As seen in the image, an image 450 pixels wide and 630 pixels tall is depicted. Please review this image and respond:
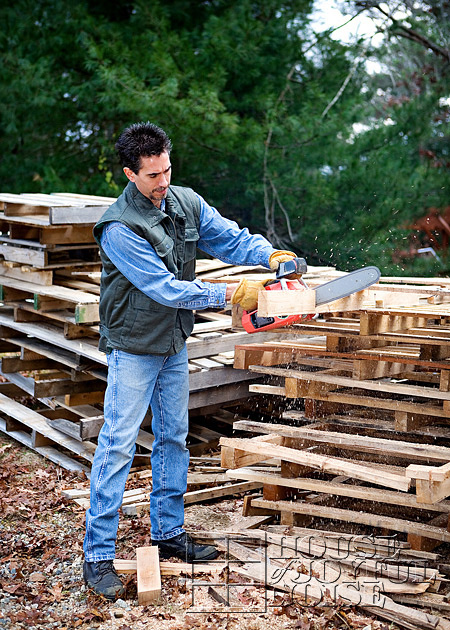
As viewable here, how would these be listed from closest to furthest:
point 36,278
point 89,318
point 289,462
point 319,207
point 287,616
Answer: point 287,616 < point 289,462 < point 89,318 < point 36,278 < point 319,207

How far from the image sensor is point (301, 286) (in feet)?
12.1

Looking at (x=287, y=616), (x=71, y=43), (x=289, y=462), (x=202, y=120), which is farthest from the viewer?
(x=71, y=43)

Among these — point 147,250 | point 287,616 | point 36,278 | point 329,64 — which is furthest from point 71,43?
point 287,616

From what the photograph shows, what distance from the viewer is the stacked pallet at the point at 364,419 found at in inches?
158

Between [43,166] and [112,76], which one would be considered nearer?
[112,76]

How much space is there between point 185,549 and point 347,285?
1857mm

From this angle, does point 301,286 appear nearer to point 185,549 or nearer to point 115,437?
point 115,437

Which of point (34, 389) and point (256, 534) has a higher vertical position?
point (34, 389)

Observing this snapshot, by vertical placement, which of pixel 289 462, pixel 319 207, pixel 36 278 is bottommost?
pixel 289 462

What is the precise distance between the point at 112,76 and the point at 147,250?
5.81 meters

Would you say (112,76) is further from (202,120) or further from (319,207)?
(319,207)

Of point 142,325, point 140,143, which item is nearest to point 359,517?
point 142,325

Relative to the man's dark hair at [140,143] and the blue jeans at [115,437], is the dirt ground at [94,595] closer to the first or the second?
the blue jeans at [115,437]

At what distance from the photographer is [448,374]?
4109 mm
